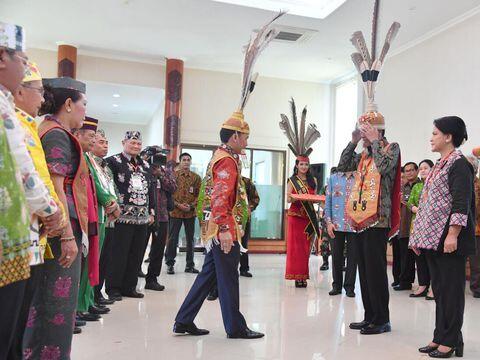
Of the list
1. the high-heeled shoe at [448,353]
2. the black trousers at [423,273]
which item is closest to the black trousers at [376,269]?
the high-heeled shoe at [448,353]

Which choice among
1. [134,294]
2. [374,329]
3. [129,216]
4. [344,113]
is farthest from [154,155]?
[344,113]

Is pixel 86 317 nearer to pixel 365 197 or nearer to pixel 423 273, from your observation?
pixel 365 197

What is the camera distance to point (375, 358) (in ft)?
8.80

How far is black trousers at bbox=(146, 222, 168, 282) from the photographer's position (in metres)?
4.89

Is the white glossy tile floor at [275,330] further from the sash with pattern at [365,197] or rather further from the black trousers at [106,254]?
the sash with pattern at [365,197]

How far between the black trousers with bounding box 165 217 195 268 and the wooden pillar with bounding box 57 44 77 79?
3792 millimetres

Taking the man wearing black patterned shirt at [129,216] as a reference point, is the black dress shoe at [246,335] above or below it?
below

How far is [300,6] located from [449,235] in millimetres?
4949

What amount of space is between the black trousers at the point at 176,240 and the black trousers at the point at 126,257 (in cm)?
162

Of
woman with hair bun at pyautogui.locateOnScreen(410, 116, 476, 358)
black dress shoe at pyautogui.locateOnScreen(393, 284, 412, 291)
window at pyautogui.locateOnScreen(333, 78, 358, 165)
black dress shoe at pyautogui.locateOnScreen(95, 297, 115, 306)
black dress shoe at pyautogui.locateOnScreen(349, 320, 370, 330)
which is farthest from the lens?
window at pyautogui.locateOnScreen(333, 78, 358, 165)

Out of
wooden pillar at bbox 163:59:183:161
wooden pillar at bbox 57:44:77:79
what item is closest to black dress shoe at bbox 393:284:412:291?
wooden pillar at bbox 163:59:183:161

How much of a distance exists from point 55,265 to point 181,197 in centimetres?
437

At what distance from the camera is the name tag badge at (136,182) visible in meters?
4.11

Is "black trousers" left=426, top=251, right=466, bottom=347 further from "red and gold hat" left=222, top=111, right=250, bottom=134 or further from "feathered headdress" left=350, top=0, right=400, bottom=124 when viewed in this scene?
"red and gold hat" left=222, top=111, right=250, bottom=134
